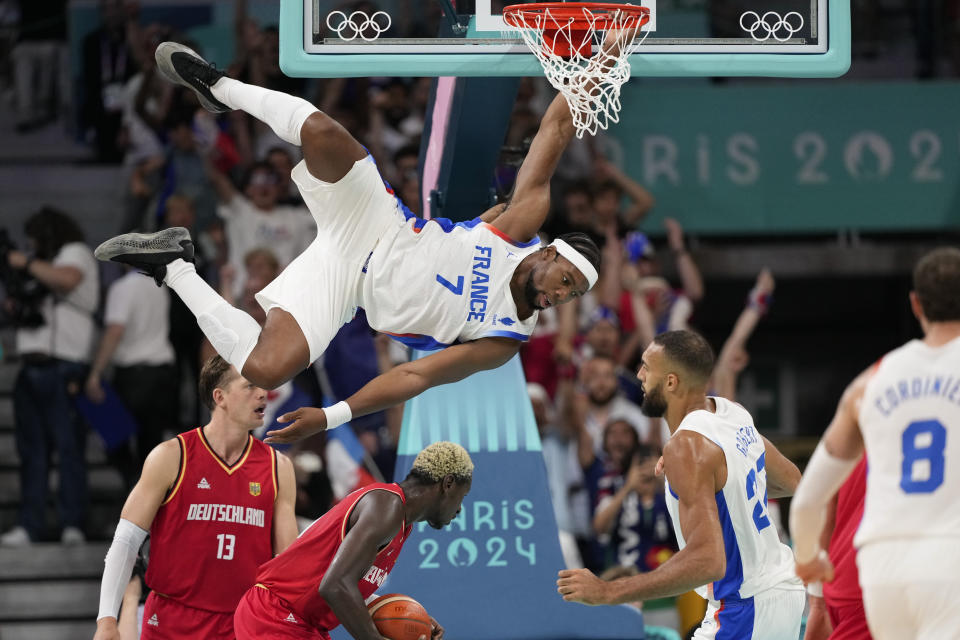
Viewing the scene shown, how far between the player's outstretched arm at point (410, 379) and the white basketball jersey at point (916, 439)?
213 centimetres

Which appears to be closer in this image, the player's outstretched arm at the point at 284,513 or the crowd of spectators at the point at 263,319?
the player's outstretched arm at the point at 284,513

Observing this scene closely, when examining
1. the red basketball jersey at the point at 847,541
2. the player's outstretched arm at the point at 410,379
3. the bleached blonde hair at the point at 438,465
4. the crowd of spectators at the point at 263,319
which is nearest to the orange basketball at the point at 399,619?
the bleached blonde hair at the point at 438,465

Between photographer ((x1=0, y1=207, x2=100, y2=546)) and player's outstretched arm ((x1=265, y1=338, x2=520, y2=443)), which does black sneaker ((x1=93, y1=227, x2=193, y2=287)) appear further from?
photographer ((x1=0, y1=207, x2=100, y2=546))

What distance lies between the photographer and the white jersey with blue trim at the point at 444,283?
624 centimetres

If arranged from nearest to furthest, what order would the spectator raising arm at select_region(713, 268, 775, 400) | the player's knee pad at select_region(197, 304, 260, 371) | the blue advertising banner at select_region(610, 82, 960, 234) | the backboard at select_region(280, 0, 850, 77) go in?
the player's knee pad at select_region(197, 304, 260, 371) → the backboard at select_region(280, 0, 850, 77) → the spectator raising arm at select_region(713, 268, 775, 400) → the blue advertising banner at select_region(610, 82, 960, 234)

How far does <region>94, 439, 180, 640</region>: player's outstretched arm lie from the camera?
5.97m

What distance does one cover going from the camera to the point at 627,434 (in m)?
9.35

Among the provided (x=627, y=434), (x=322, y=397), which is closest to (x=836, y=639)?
(x=627, y=434)

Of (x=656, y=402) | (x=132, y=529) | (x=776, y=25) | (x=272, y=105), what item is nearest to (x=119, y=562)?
(x=132, y=529)

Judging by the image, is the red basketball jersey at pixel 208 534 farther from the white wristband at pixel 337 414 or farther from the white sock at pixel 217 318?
the white wristband at pixel 337 414

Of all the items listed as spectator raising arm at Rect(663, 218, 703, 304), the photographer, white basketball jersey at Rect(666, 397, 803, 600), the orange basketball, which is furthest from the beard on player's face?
spectator raising arm at Rect(663, 218, 703, 304)

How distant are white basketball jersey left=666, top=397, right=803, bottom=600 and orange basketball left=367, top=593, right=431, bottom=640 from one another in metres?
1.19

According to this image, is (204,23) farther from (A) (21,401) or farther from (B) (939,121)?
(B) (939,121)

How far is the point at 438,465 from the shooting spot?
19.6 ft
